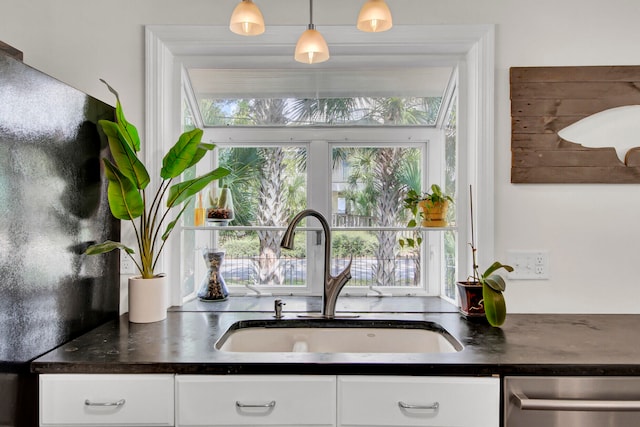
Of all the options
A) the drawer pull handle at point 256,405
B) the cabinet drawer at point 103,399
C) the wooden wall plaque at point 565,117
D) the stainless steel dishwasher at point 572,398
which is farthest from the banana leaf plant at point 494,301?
the cabinet drawer at point 103,399

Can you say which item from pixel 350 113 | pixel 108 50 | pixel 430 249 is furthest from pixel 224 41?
pixel 430 249

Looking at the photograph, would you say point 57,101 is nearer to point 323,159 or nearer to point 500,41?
point 323,159

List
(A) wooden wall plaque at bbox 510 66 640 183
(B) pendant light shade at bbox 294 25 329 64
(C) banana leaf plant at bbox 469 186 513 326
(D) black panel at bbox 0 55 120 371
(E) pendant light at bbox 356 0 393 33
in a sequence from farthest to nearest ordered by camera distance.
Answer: (A) wooden wall plaque at bbox 510 66 640 183 → (C) banana leaf plant at bbox 469 186 513 326 → (B) pendant light shade at bbox 294 25 329 64 → (E) pendant light at bbox 356 0 393 33 → (D) black panel at bbox 0 55 120 371

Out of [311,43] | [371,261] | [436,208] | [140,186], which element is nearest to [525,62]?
[436,208]

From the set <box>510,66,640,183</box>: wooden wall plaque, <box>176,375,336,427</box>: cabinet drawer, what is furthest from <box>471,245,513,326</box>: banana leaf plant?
<box>176,375,336,427</box>: cabinet drawer

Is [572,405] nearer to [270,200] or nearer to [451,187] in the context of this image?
[451,187]

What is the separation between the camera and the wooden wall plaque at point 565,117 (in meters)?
1.70

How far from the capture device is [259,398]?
115 centimetres

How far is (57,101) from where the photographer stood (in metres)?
1.29

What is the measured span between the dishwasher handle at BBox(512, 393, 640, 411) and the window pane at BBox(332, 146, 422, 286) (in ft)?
3.19

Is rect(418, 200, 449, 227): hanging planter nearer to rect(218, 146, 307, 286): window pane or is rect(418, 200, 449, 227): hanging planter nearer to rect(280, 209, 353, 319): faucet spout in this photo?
rect(280, 209, 353, 319): faucet spout

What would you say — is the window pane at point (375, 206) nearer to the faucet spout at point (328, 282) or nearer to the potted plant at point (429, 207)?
the potted plant at point (429, 207)

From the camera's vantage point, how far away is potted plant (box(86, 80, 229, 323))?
1410 millimetres

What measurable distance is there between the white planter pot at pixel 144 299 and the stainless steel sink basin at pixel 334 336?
0.33 m
